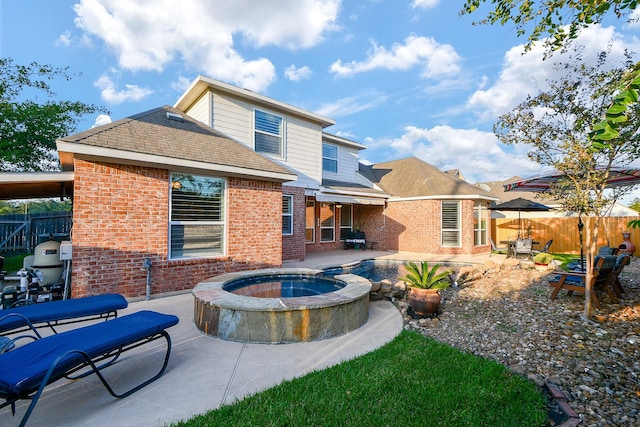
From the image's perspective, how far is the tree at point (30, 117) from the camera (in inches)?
612

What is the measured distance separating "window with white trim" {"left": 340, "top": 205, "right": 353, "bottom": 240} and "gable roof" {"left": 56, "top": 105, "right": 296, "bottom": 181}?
384 inches

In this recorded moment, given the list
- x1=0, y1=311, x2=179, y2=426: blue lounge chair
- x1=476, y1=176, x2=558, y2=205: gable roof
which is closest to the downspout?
x1=0, y1=311, x2=179, y2=426: blue lounge chair

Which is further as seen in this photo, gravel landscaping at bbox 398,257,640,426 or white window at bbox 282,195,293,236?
white window at bbox 282,195,293,236

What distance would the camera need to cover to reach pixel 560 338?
519 centimetres

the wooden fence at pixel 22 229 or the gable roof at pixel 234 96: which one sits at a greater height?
the gable roof at pixel 234 96

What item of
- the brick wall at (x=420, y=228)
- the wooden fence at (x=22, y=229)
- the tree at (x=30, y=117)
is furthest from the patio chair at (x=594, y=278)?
the tree at (x=30, y=117)

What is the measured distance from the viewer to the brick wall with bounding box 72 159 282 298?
6859 mm

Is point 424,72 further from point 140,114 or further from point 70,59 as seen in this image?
point 70,59

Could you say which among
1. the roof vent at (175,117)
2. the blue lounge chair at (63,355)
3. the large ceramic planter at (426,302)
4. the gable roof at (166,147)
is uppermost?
the roof vent at (175,117)

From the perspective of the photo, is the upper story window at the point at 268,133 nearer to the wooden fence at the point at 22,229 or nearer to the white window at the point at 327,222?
the white window at the point at 327,222

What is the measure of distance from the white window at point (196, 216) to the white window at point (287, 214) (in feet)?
15.2

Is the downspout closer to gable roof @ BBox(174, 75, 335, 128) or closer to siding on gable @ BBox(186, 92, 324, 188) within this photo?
siding on gable @ BBox(186, 92, 324, 188)

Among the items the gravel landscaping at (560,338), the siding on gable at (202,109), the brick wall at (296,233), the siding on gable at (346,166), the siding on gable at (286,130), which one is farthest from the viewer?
the siding on gable at (346,166)

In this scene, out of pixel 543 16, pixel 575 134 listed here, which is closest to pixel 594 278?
pixel 575 134
